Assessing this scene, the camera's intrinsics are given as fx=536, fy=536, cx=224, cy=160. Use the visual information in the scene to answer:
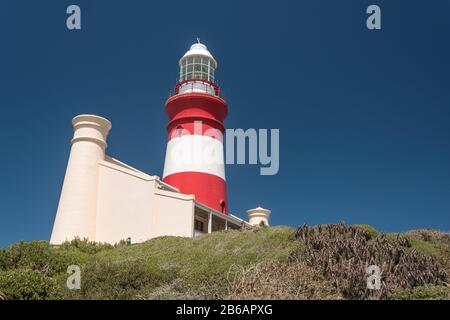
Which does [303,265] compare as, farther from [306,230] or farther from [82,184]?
[82,184]

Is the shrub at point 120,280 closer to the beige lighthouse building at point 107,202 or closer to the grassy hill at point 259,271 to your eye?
the grassy hill at point 259,271

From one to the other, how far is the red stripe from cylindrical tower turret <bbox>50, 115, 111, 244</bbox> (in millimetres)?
4657

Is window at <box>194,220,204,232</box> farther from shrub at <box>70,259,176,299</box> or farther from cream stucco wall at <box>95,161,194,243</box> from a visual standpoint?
shrub at <box>70,259,176,299</box>

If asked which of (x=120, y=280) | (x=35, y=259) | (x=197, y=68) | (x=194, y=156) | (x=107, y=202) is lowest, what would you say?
(x=120, y=280)

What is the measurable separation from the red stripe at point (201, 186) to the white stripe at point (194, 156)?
1.00ft

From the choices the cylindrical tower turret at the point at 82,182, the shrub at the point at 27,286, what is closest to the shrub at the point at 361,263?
the shrub at the point at 27,286

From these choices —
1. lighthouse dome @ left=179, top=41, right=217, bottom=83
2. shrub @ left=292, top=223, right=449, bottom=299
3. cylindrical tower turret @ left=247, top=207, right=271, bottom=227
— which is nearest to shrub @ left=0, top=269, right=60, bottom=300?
shrub @ left=292, top=223, right=449, bottom=299

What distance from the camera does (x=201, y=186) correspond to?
2966 centimetres

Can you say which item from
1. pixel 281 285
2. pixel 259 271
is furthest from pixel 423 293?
pixel 259 271

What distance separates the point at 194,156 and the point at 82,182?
6.93m

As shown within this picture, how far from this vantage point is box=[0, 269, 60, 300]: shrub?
1202 cm

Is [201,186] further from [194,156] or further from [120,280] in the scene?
[120,280]

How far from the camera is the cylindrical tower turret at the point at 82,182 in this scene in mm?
25141
